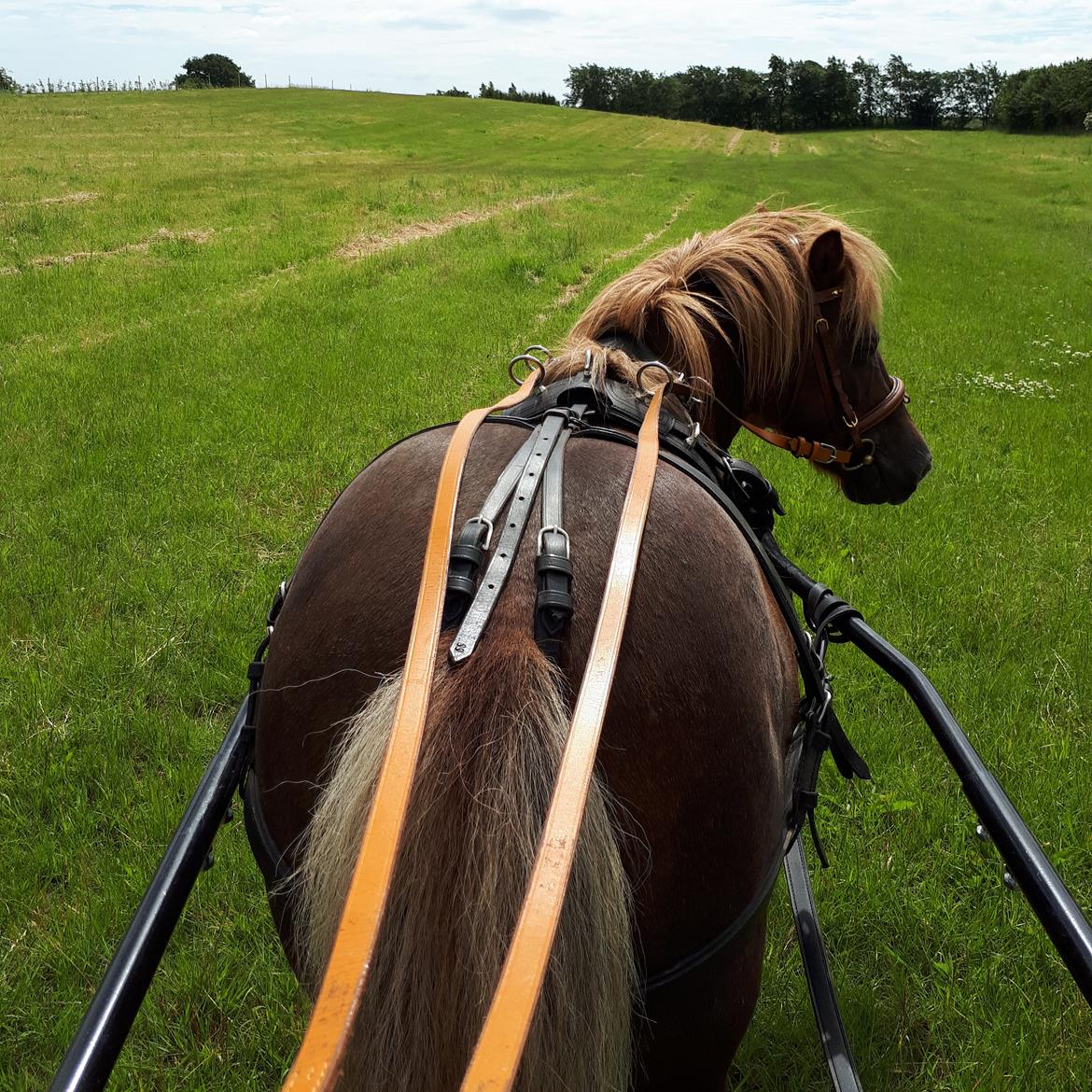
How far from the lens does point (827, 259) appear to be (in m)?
2.45

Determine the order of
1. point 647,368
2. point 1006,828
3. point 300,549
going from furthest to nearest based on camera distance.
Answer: point 300,549, point 647,368, point 1006,828

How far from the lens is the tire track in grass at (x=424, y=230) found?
13070mm

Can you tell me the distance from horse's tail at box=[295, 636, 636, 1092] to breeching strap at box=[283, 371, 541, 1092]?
64 mm

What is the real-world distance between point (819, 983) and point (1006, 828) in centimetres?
81

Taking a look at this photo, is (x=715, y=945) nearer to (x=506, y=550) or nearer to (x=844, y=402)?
(x=506, y=550)

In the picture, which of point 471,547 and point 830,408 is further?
point 830,408

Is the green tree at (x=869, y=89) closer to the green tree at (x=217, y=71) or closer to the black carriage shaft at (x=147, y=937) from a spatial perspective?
the green tree at (x=217, y=71)

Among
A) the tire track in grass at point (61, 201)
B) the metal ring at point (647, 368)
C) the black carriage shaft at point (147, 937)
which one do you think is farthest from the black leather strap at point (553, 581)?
the tire track in grass at point (61, 201)

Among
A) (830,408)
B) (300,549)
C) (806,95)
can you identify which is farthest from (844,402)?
(806,95)

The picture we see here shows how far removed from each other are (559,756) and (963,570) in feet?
13.4

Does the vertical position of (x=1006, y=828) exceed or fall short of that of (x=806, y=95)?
it falls short

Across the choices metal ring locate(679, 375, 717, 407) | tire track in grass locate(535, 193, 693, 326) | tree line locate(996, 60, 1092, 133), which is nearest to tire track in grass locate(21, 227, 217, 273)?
tire track in grass locate(535, 193, 693, 326)

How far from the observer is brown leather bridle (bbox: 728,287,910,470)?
2.57 m

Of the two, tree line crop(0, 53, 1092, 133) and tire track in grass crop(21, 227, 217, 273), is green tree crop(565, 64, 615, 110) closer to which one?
tree line crop(0, 53, 1092, 133)
